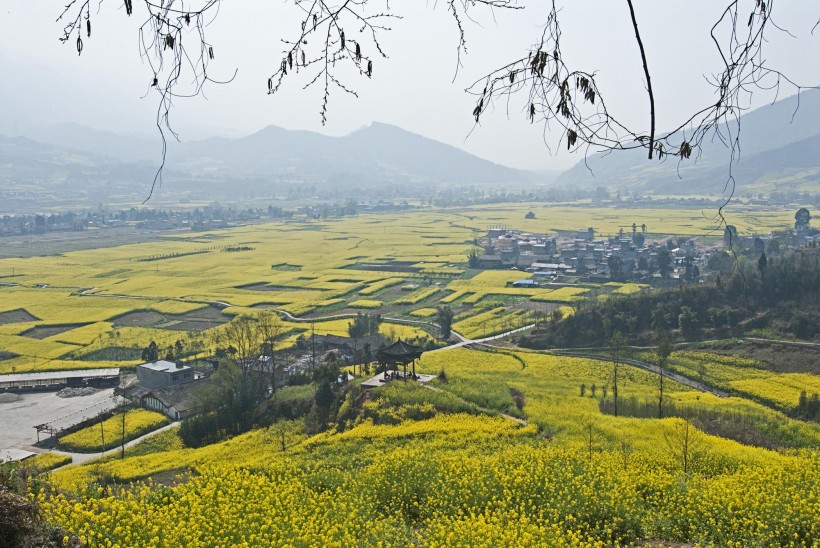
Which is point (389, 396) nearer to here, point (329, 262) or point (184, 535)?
point (184, 535)

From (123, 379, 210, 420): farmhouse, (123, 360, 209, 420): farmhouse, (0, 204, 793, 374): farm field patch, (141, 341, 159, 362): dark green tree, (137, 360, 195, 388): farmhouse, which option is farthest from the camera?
(0, 204, 793, 374): farm field patch

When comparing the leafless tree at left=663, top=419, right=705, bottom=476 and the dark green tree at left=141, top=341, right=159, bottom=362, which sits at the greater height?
the leafless tree at left=663, top=419, right=705, bottom=476

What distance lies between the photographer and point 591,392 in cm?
2764

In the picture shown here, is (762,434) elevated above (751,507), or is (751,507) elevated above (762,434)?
(751,507)

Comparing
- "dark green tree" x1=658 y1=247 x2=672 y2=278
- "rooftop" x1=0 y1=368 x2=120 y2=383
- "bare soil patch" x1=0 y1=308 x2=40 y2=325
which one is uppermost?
"dark green tree" x1=658 y1=247 x2=672 y2=278

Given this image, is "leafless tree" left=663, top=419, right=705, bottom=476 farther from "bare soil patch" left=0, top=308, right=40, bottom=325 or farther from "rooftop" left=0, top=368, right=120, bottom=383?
"bare soil patch" left=0, top=308, right=40, bottom=325

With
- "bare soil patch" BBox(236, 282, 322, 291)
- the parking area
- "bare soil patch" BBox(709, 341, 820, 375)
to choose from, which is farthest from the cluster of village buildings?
the parking area

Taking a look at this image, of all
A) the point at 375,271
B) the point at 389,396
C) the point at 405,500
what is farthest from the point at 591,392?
the point at 375,271

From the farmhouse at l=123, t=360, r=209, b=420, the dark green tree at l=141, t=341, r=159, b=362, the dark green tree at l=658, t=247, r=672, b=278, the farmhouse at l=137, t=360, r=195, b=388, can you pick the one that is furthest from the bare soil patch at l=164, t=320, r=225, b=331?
the dark green tree at l=658, t=247, r=672, b=278

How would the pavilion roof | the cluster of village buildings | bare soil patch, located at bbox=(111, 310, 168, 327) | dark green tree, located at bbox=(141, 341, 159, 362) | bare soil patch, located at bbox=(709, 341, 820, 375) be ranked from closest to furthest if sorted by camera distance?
1. the pavilion roof
2. bare soil patch, located at bbox=(709, 341, 820, 375)
3. dark green tree, located at bbox=(141, 341, 159, 362)
4. bare soil patch, located at bbox=(111, 310, 168, 327)
5. the cluster of village buildings

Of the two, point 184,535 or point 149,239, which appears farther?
point 149,239

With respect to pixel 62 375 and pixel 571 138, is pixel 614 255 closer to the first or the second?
pixel 62 375

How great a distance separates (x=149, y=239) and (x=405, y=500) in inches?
3600

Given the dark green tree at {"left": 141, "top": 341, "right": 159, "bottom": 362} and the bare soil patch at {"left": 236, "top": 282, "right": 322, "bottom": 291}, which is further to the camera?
the bare soil patch at {"left": 236, "top": 282, "right": 322, "bottom": 291}
